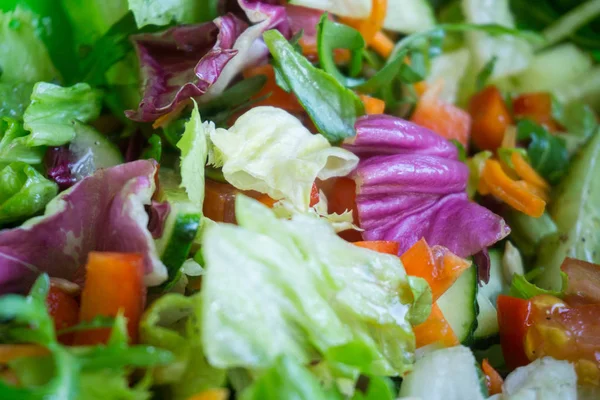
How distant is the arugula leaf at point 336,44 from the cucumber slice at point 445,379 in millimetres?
827

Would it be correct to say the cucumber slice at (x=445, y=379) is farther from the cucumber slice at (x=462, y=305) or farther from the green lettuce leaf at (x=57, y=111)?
the green lettuce leaf at (x=57, y=111)

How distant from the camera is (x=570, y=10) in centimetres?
276

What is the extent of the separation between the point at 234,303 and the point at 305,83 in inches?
29.4

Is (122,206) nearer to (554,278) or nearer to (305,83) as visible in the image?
(305,83)

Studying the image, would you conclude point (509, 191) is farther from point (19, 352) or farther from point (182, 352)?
point (19, 352)

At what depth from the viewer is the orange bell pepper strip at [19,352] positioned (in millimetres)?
1079

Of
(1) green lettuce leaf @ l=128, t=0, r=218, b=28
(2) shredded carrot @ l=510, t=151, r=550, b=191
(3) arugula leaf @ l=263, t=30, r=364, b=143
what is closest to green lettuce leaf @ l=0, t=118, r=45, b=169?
(1) green lettuce leaf @ l=128, t=0, r=218, b=28

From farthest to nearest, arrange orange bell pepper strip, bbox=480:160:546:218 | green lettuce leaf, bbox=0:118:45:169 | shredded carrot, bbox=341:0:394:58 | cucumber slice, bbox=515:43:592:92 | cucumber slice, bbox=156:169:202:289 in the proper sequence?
1. cucumber slice, bbox=515:43:592:92
2. shredded carrot, bbox=341:0:394:58
3. orange bell pepper strip, bbox=480:160:546:218
4. green lettuce leaf, bbox=0:118:45:169
5. cucumber slice, bbox=156:169:202:289

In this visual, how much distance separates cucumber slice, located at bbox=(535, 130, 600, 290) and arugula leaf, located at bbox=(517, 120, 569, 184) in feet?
0.12

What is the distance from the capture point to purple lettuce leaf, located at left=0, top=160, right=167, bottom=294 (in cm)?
128

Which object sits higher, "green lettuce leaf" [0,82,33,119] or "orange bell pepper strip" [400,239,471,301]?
"green lettuce leaf" [0,82,33,119]

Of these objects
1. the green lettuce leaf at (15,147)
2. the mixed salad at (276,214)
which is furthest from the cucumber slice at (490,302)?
the green lettuce leaf at (15,147)

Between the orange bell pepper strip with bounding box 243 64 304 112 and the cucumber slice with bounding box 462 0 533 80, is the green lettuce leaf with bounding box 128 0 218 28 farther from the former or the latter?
the cucumber slice with bounding box 462 0 533 80

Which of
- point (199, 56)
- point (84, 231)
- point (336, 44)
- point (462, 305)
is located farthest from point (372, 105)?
point (84, 231)
